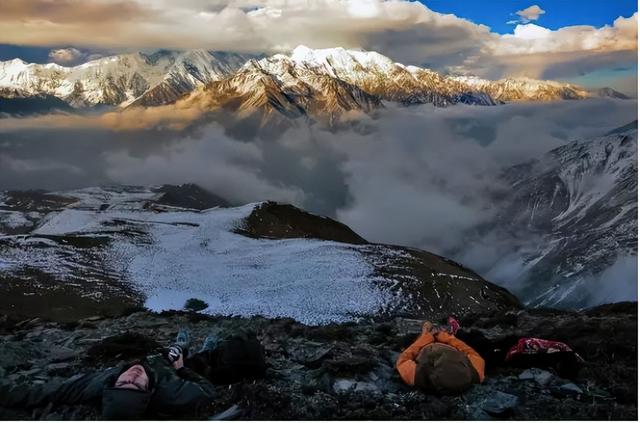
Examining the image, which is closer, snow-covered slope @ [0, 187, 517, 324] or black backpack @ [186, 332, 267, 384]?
black backpack @ [186, 332, 267, 384]

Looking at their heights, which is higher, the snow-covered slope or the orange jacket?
the orange jacket

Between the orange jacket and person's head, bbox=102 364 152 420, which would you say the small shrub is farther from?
person's head, bbox=102 364 152 420

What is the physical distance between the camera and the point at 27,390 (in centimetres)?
845

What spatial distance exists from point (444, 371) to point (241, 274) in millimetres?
36399

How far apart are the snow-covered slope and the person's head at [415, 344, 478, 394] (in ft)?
71.4

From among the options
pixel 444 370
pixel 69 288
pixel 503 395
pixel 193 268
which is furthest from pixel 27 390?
pixel 193 268

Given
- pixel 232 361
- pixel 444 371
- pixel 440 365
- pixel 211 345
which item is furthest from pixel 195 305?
pixel 444 371

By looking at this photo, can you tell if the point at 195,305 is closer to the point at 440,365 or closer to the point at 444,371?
the point at 440,365

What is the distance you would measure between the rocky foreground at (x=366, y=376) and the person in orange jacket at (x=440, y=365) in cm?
19

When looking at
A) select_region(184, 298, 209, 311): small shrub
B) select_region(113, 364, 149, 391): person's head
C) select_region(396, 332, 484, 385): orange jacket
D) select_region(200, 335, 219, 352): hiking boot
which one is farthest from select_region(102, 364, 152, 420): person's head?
select_region(184, 298, 209, 311): small shrub

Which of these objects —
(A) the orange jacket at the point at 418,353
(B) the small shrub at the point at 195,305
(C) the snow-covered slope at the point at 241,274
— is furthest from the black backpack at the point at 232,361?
Answer: (B) the small shrub at the point at 195,305

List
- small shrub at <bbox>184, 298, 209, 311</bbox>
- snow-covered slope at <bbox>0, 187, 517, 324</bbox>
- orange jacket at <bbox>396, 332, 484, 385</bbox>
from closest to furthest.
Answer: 1. orange jacket at <bbox>396, 332, 484, 385</bbox>
2. small shrub at <bbox>184, 298, 209, 311</bbox>
3. snow-covered slope at <bbox>0, 187, 517, 324</bbox>

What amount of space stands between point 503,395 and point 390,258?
129 feet

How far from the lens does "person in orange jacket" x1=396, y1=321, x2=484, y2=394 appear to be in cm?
901
